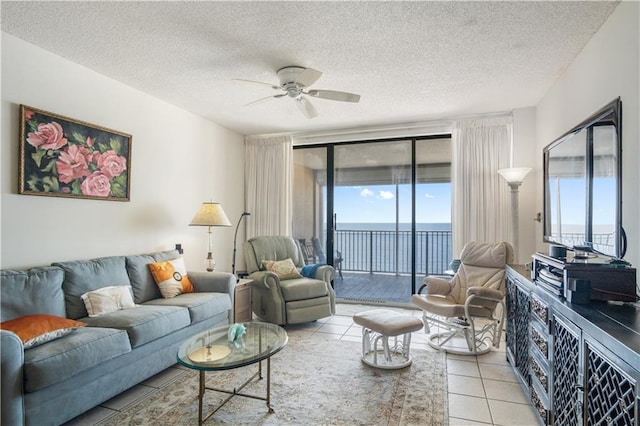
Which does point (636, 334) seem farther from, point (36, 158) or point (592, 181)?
point (36, 158)

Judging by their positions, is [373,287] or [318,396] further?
[373,287]

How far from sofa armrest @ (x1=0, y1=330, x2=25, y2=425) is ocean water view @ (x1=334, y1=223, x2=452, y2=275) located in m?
4.00

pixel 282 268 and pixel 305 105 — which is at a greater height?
pixel 305 105

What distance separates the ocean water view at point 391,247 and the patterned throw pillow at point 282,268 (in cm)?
114

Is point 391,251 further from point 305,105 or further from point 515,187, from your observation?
point 305,105

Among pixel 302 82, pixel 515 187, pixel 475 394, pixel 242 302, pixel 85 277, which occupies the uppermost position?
pixel 302 82

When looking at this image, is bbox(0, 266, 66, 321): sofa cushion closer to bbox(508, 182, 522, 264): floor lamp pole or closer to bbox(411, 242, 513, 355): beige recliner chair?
bbox(411, 242, 513, 355): beige recliner chair

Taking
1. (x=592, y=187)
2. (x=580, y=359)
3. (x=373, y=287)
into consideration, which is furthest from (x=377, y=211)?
(x=580, y=359)

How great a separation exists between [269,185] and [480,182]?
2965 millimetres

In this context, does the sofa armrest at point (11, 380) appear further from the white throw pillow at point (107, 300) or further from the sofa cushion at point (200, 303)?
the sofa cushion at point (200, 303)

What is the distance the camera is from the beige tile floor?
7.15 feet

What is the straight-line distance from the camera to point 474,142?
4426 mm

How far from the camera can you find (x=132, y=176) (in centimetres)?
357

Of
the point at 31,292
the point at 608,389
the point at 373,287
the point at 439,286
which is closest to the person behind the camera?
the point at 608,389
